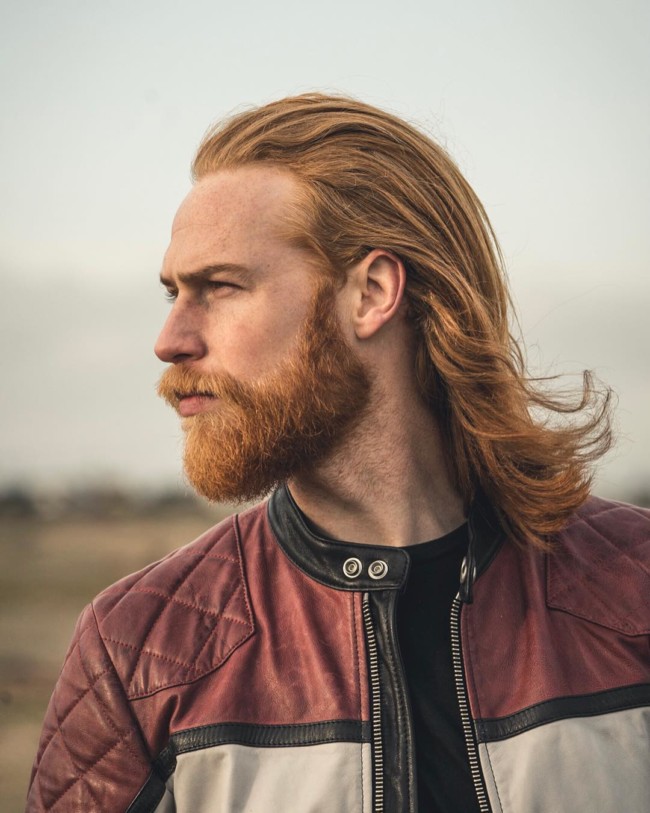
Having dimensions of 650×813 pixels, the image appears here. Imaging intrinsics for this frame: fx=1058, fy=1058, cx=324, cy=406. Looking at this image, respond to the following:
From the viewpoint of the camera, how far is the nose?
10.6 ft

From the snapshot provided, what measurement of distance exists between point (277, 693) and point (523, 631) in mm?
740

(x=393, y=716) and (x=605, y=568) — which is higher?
(x=605, y=568)

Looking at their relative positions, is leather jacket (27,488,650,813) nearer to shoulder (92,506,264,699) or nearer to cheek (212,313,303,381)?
shoulder (92,506,264,699)

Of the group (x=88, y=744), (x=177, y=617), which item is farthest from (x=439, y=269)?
(x=88, y=744)

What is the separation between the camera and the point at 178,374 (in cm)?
328

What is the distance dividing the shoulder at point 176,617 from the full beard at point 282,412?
253 millimetres

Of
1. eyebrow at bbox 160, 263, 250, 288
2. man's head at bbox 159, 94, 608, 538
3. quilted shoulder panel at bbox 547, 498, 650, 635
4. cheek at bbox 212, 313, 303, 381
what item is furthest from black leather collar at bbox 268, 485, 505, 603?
eyebrow at bbox 160, 263, 250, 288

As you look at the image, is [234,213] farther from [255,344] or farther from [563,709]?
[563,709]

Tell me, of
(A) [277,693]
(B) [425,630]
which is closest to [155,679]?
(A) [277,693]

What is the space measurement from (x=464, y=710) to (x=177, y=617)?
2.79ft

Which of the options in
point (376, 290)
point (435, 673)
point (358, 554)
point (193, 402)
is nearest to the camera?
point (435, 673)

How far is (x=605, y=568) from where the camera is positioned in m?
3.25

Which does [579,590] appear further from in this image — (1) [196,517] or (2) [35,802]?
(1) [196,517]

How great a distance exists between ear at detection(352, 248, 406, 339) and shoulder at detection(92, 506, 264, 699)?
2.62 feet
